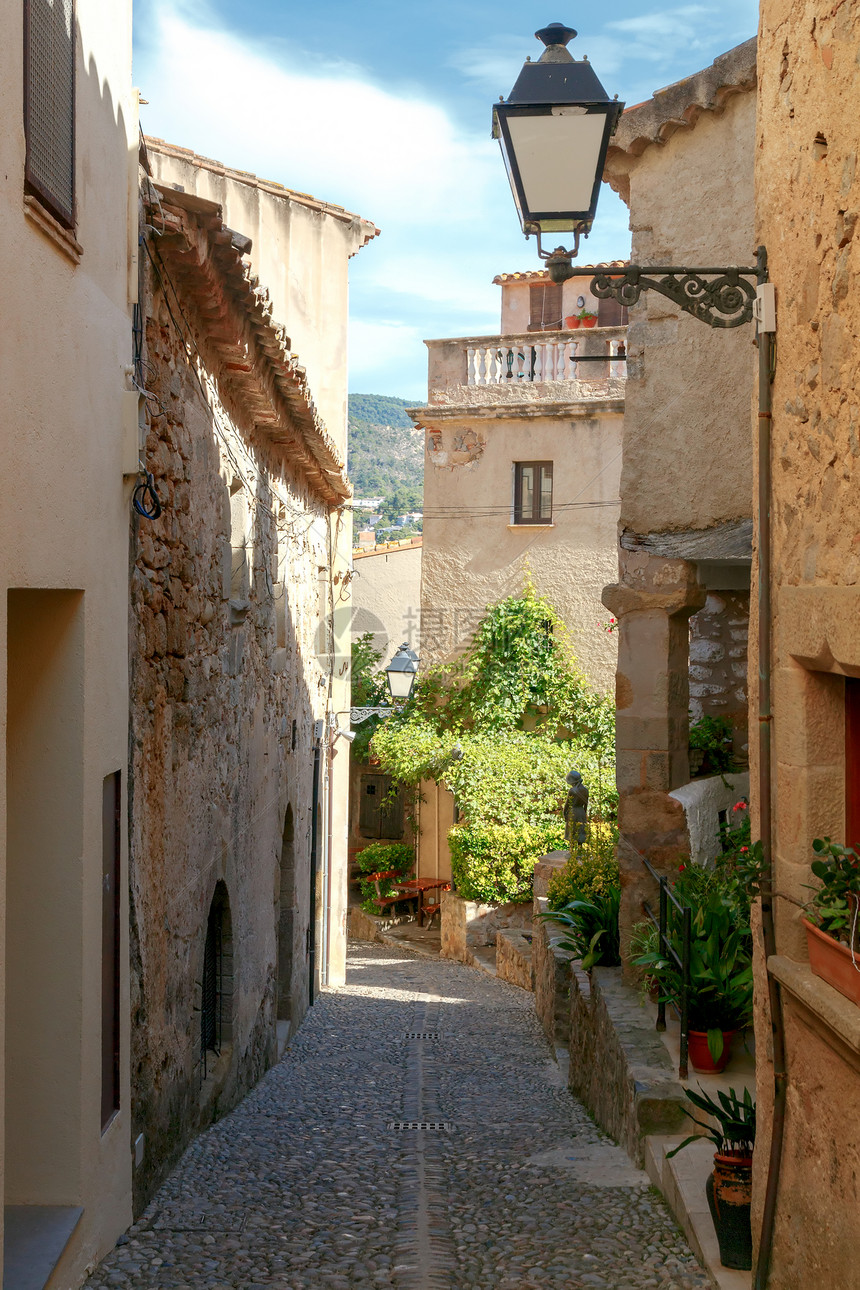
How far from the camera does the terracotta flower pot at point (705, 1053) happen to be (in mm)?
5480

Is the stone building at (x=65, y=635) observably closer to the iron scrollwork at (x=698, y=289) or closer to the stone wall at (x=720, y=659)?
the iron scrollwork at (x=698, y=289)

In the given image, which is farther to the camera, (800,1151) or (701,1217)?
(701,1217)

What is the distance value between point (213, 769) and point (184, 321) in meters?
2.50

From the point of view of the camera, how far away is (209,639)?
22.4 ft

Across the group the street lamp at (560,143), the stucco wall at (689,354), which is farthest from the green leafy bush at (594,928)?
the street lamp at (560,143)

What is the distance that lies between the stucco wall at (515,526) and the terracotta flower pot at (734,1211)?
14073 mm

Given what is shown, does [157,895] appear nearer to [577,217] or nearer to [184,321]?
[184,321]

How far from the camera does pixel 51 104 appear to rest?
368cm

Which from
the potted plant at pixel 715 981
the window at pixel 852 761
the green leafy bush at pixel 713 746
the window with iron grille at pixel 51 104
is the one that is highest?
the window with iron grille at pixel 51 104

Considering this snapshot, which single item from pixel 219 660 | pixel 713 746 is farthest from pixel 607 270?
pixel 713 746

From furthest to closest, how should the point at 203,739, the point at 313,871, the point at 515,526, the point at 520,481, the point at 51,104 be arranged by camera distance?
1. the point at 520,481
2. the point at 515,526
3. the point at 313,871
4. the point at 203,739
5. the point at 51,104

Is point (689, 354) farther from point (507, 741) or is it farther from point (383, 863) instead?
point (383, 863)

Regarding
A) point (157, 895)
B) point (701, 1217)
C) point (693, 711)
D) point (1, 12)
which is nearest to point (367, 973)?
point (693, 711)

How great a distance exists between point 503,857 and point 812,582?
1332 centimetres
